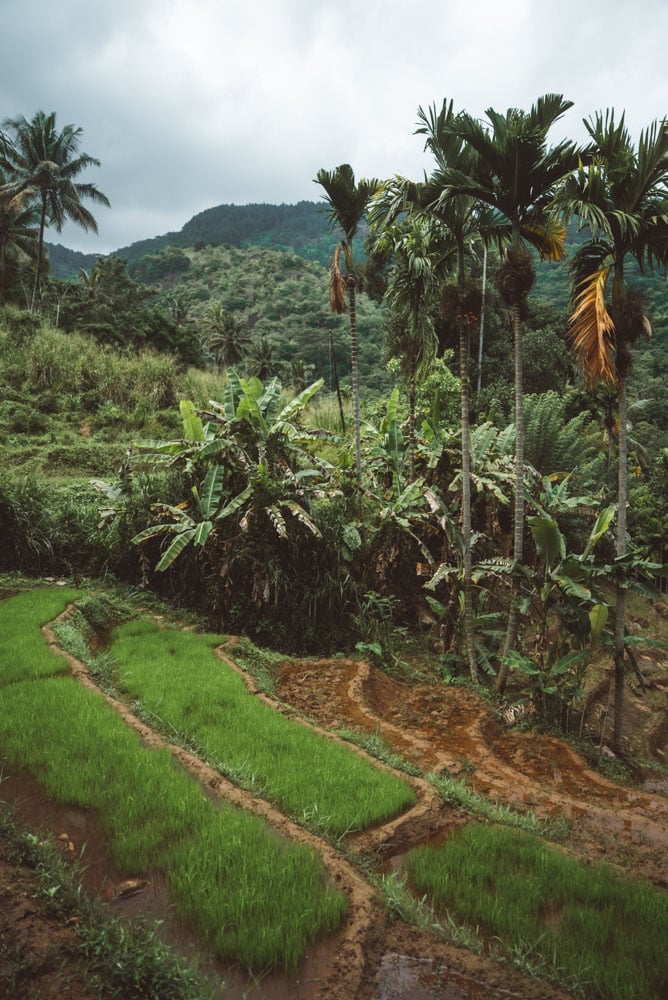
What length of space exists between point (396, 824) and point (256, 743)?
1.42 m

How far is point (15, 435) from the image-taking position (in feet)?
51.0

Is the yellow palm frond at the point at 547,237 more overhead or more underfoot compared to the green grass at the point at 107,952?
more overhead

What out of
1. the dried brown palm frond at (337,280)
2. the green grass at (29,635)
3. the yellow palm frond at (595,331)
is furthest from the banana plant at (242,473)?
the yellow palm frond at (595,331)

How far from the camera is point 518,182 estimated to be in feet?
19.4

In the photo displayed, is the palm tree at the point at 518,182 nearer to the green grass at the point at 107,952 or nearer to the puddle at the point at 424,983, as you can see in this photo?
the puddle at the point at 424,983

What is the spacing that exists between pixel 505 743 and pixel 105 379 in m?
17.3

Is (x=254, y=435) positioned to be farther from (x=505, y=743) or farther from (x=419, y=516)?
(x=505, y=743)

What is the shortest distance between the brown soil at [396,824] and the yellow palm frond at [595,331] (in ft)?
13.3

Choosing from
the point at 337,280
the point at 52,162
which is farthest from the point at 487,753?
the point at 52,162

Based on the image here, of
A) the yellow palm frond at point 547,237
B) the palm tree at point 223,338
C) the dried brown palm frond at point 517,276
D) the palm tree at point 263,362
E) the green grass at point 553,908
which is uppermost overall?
the palm tree at point 223,338

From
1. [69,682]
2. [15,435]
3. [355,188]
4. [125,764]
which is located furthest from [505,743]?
[15,435]

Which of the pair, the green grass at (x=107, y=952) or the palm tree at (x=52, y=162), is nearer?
the green grass at (x=107, y=952)

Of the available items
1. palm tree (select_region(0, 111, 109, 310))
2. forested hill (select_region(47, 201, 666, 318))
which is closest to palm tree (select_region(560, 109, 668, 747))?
palm tree (select_region(0, 111, 109, 310))

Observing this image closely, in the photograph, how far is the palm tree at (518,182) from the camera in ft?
18.8
